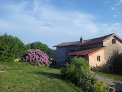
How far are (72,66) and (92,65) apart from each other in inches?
350

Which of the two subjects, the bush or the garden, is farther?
the bush

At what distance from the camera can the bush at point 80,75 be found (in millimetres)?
7352

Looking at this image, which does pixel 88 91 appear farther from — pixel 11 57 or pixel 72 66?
pixel 11 57

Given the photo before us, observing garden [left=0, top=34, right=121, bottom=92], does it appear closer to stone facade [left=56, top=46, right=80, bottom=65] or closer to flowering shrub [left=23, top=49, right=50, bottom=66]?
flowering shrub [left=23, top=49, right=50, bottom=66]

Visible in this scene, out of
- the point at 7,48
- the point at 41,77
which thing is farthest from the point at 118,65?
the point at 7,48

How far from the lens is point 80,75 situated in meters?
7.66

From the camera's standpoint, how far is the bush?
7352 mm

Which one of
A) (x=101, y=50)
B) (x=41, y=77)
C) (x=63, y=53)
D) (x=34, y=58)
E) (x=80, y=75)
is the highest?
(x=101, y=50)

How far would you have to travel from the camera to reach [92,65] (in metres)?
16.3

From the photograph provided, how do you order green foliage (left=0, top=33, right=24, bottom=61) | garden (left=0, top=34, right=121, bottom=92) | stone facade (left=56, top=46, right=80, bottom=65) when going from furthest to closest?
stone facade (left=56, top=46, right=80, bottom=65) → green foliage (left=0, top=33, right=24, bottom=61) → garden (left=0, top=34, right=121, bottom=92)

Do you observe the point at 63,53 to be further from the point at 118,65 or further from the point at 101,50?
the point at 118,65

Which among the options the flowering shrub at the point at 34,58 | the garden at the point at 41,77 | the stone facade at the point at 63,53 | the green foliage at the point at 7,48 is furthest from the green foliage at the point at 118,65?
the green foliage at the point at 7,48

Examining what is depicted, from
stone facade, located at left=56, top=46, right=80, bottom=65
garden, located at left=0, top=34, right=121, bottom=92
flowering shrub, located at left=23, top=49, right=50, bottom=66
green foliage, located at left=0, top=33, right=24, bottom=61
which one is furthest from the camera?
stone facade, located at left=56, top=46, right=80, bottom=65

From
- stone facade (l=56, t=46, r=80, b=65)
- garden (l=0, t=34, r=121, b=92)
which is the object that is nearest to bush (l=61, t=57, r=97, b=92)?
garden (l=0, t=34, r=121, b=92)
